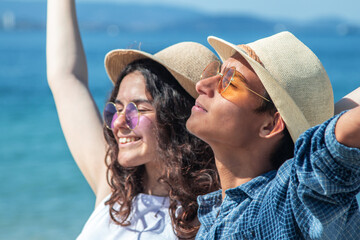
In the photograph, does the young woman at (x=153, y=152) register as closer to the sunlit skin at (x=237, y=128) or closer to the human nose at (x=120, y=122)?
the human nose at (x=120, y=122)

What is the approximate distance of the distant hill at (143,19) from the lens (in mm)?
110438

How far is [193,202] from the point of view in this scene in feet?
9.30

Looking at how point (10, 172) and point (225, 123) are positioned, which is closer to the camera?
point (225, 123)

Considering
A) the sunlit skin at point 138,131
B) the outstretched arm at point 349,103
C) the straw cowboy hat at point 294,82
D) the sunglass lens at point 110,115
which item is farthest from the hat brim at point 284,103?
the sunglass lens at point 110,115

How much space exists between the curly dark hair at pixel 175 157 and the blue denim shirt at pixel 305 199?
2.13 ft

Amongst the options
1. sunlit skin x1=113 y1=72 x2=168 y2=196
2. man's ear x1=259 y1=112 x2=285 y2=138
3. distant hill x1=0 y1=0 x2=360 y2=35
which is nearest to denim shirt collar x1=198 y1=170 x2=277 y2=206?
man's ear x1=259 y1=112 x2=285 y2=138

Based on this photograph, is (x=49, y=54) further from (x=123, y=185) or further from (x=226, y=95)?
(x=226, y=95)

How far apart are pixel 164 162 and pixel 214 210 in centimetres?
63

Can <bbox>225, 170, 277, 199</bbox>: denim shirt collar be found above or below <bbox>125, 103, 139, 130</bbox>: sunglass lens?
above

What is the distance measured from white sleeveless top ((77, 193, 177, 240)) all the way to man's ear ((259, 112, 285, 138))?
0.82 metres

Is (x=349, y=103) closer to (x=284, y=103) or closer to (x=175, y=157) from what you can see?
(x=284, y=103)

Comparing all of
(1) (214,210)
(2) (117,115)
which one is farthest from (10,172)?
(1) (214,210)

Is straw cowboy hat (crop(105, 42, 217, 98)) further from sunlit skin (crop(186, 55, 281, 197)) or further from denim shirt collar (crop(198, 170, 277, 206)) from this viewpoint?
denim shirt collar (crop(198, 170, 277, 206))

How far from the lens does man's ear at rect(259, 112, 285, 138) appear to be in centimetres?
225
